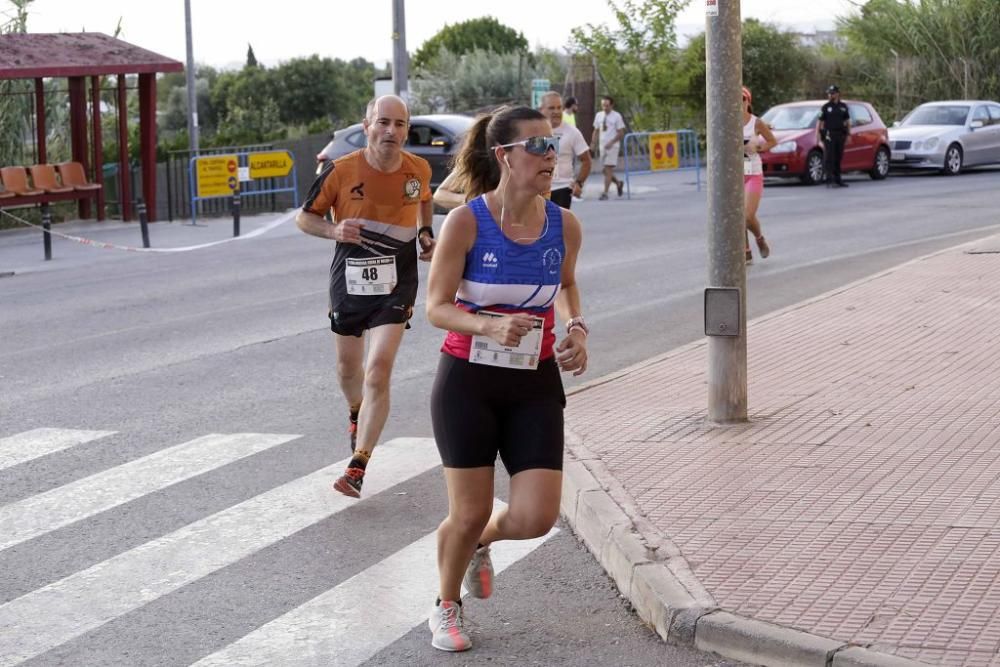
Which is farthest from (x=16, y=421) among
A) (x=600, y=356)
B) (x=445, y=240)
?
(x=445, y=240)

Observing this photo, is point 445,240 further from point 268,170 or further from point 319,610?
point 268,170

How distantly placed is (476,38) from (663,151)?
41.5 m

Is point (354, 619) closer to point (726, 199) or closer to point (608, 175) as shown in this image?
point (726, 199)

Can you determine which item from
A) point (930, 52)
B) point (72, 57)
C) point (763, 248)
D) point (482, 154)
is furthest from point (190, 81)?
point (482, 154)

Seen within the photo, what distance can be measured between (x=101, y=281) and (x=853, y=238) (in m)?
9.23

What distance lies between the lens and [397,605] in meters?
5.85

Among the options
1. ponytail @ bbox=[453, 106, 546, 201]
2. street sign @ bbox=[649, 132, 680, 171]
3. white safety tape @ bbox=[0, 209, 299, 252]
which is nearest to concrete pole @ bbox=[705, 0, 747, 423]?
ponytail @ bbox=[453, 106, 546, 201]

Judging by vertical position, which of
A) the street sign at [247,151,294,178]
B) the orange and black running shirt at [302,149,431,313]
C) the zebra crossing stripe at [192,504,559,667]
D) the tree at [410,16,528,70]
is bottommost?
the zebra crossing stripe at [192,504,559,667]

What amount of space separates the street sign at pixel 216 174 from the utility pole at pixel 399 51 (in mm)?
3704

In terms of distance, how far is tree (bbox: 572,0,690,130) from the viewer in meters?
38.6

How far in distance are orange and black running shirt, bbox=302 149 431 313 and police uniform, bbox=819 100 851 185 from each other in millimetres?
22749

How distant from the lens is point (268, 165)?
1073 inches

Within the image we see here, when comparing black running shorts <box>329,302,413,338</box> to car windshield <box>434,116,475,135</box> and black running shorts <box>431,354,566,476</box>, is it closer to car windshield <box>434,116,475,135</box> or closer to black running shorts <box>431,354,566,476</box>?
black running shorts <box>431,354,566,476</box>

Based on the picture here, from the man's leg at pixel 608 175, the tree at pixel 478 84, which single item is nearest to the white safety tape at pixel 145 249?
the man's leg at pixel 608 175
